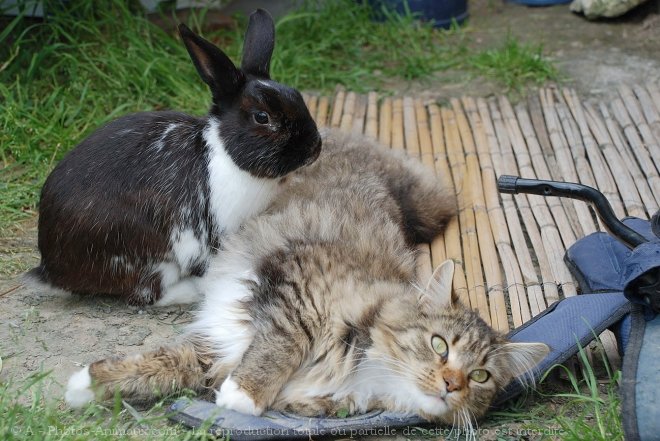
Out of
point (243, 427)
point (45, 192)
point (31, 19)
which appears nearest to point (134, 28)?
point (31, 19)

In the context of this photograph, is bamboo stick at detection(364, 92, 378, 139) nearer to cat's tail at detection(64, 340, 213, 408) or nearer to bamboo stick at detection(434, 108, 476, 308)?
bamboo stick at detection(434, 108, 476, 308)

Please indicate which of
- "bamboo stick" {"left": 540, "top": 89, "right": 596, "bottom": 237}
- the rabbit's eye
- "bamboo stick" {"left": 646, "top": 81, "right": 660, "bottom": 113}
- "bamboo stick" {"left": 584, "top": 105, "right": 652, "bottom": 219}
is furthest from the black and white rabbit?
"bamboo stick" {"left": 646, "top": 81, "right": 660, "bottom": 113}

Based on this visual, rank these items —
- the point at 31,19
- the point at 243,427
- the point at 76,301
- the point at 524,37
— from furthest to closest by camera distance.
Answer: the point at 524,37 < the point at 31,19 < the point at 76,301 < the point at 243,427

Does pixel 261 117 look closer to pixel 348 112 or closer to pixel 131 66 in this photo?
pixel 348 112

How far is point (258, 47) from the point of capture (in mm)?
3365

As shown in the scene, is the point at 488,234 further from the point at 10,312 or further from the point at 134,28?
the point at 134,28

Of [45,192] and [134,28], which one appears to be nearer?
[45,192]

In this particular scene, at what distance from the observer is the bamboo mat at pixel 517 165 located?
11.4 ft

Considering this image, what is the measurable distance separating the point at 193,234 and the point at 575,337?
1489 mm

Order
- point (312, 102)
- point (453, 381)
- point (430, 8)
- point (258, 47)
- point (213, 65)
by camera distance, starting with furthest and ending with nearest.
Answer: point (430, 8) < point (312, 102) < point (258, 47) < point (213, 65) < point (453, 381)

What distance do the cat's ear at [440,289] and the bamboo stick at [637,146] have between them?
62.1 inches

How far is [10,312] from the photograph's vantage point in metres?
3.30

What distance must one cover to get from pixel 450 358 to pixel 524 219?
1.43 meters

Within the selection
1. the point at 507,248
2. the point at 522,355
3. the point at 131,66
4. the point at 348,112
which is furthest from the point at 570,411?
the point at 131,66
